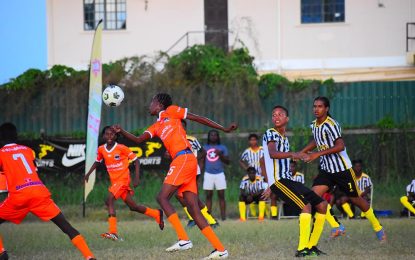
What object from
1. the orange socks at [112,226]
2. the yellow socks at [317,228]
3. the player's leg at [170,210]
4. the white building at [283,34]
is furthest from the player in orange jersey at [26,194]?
the white building at [283,34]

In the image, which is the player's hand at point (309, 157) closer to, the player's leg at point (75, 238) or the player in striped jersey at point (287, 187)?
the player in striped jersey at point (287, 187)

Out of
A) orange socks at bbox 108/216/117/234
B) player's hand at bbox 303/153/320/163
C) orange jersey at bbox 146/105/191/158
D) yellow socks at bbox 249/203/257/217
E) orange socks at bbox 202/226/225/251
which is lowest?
yellow socks at bbox 249/203/257/217

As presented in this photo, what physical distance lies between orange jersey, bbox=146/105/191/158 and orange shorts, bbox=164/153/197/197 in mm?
157

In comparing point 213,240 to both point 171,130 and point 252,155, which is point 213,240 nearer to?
point 171,130

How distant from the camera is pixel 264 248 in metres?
12.9

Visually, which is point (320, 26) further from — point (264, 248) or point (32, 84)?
point (264, 248)

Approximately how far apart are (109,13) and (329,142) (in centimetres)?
2196

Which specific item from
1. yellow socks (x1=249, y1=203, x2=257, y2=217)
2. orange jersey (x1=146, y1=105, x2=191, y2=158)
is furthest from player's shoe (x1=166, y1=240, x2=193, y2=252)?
yellow socks (x1=249, y1=203, x2=257, y2=217)

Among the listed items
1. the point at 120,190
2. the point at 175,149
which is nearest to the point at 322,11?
the point at 120,190

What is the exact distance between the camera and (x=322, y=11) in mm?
32281

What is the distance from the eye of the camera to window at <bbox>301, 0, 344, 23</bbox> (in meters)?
32.2

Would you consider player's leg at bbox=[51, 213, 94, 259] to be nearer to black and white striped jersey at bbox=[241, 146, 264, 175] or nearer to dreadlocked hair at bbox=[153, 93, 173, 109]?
dreadlocked hair at bbox=[153, 93, 173, 109]

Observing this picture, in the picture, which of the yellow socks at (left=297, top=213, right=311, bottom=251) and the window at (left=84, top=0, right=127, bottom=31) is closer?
the yellow socks at (left=297, top=213, right=311, bottom=251)

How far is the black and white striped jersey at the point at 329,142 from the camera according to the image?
41.1 feet
